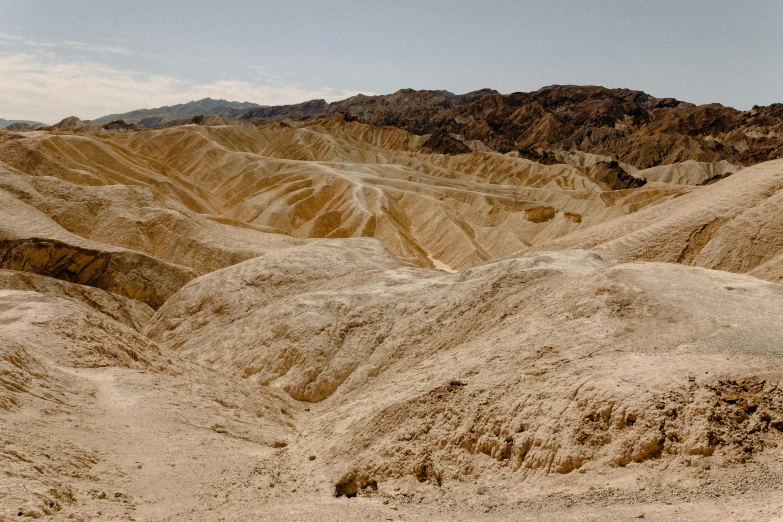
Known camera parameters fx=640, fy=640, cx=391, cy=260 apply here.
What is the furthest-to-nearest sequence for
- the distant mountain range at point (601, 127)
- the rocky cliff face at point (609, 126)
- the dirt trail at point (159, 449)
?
the rocky cliff face at point (609, 126) → the distant mountain range at point (601, 127) → the dirt trail at point (159, 449)

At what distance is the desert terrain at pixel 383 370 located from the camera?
27.9 feet

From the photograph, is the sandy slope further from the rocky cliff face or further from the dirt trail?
the rocky cliff face

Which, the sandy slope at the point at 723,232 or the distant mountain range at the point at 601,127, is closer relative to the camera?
the sandy slope at the point at 723,232

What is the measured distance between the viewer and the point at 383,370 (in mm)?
16969

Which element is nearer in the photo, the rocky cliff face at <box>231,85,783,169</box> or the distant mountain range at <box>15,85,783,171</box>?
the distant mountain range at <box>15,85,783,171</box>

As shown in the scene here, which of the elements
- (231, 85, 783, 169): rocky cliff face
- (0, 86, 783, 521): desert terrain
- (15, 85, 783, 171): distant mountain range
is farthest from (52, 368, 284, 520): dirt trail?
(231, 85, 783, 169): rocky cliff face

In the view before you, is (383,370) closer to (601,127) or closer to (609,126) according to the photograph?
(601,127)

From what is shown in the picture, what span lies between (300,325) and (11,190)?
21.3 metres

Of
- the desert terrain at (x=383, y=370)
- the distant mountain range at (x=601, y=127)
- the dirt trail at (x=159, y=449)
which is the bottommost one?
the dirt trail at (x=159, y=449)

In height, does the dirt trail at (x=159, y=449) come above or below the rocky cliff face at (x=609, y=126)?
below

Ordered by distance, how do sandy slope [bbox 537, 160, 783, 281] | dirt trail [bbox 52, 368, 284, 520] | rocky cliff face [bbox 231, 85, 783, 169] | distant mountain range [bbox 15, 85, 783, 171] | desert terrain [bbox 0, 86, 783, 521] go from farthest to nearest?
rocky cliff face [bbox 231, 85, 783, 169] < distant mountain range [bbox 15, 85, 783, 171] < sandy slope [bbox 537, 160, 783, 281] < dirt trail [bbox 52, 368, 284, 520] < desert terrain [bbox 0, 86, 783, 521]

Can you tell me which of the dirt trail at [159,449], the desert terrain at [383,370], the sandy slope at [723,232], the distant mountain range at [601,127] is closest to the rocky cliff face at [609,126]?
the distant mountain range at [601,127]

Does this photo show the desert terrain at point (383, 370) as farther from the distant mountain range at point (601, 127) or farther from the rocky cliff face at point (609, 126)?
the rocky cliff face at point (609, 126)

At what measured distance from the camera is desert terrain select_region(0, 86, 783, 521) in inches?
335
